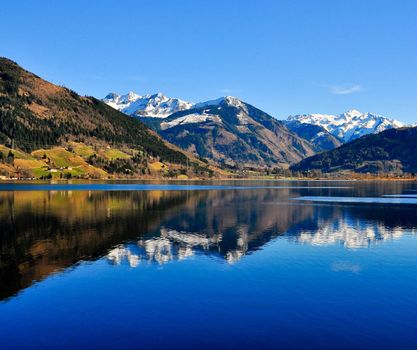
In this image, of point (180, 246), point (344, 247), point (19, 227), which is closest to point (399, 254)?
point (344, 247)

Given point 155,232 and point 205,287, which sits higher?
point 155,232

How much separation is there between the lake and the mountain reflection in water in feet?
1.20

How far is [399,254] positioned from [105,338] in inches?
2044

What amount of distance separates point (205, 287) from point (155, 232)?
4044 cm

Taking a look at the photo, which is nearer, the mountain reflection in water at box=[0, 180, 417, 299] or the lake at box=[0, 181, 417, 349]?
the lake at box=[0, 181, 417, 349]

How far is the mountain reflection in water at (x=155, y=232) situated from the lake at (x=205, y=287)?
0.37 m

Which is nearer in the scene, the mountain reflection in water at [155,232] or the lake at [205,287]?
the lake at [205,287]

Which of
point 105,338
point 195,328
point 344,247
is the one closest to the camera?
point 105,338

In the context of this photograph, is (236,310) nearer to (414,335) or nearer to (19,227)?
(414,335)

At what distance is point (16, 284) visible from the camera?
155ft

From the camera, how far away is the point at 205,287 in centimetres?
4734

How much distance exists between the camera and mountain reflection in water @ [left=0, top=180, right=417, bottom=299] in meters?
60.5

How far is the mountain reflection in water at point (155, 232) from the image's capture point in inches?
2383

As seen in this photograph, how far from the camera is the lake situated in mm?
33406
